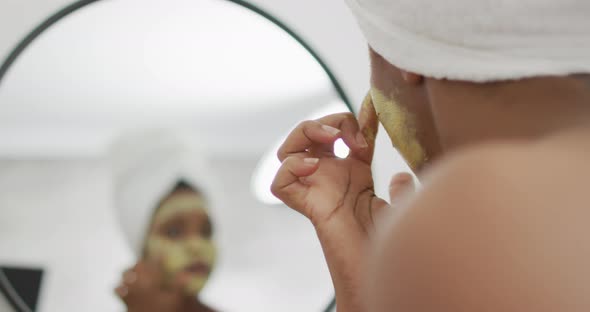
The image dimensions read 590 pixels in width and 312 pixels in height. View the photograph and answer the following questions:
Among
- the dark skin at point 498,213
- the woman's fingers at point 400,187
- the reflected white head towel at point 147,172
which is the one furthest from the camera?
the reflected white head towel at point 147,172

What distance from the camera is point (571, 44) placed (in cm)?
32

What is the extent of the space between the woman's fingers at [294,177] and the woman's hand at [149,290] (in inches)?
14.8

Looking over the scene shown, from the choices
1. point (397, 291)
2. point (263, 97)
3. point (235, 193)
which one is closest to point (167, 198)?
point (235, 193)

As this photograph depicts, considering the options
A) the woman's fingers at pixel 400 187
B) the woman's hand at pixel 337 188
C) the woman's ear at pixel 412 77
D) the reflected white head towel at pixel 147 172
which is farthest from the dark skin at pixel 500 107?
the reflected white head towel at pixel 147 172

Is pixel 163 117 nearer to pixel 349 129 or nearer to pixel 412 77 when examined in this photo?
pixel 349 129

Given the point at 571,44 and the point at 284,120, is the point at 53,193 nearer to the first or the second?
the point at 284,120

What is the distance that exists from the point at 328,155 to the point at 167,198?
348 mm

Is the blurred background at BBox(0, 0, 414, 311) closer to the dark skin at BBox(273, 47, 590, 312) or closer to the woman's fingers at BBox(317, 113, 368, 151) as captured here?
the woman's fingers at BBox(317, 113, 368, 151)

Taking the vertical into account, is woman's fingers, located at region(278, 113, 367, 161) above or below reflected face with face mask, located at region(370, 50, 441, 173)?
below

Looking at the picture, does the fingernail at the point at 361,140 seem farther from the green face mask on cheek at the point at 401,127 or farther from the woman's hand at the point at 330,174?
the green face mask on cheek at the point at 401,127

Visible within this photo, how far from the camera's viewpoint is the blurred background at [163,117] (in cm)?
92

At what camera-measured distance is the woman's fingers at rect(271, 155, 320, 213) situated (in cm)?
60

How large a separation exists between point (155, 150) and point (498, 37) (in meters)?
0.69

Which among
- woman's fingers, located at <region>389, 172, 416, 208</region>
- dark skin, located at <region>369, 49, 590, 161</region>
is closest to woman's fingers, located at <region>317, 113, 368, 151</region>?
woman's fingers, located at <region>389, 172, 416, 208</region>
